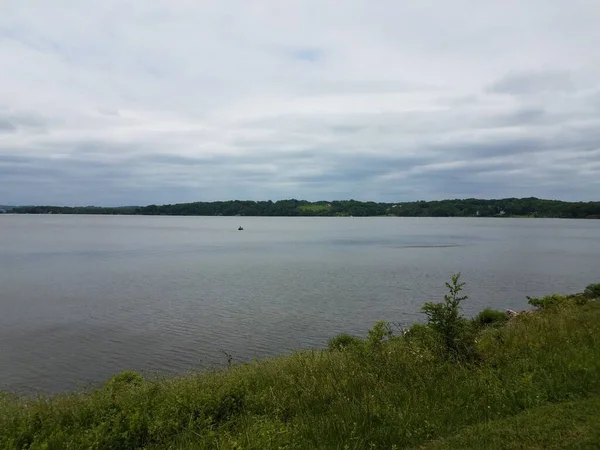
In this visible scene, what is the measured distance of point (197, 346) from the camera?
2191cm

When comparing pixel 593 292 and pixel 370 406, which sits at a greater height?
pixel 370 406

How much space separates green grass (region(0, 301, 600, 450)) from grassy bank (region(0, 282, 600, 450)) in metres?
0.02

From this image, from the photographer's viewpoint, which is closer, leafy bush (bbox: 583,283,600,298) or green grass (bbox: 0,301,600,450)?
green grass (bbox: 0,301,600,450)

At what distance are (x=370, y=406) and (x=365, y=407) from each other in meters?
0.10

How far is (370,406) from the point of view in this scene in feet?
24.5

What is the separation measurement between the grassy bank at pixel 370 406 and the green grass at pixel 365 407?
2cm

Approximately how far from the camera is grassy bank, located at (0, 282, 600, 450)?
6.43m

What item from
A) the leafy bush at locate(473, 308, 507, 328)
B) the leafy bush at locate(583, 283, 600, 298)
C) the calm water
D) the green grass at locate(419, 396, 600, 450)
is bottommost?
the calm water

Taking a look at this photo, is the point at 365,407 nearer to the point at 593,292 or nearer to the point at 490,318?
the point at 490,318

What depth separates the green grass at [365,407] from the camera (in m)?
6.43

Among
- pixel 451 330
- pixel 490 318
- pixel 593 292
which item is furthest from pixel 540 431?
pixel 593 292

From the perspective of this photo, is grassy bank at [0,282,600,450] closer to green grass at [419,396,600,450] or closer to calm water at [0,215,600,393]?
green grass at [419,396,600,450]

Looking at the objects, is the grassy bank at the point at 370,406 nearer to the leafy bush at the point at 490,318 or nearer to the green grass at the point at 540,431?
the green grass at the point at 540,431

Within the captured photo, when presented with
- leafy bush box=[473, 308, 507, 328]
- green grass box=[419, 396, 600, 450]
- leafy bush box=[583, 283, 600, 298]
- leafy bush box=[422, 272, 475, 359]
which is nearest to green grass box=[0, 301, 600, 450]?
green grass box=[419, 396, 600, 450]
